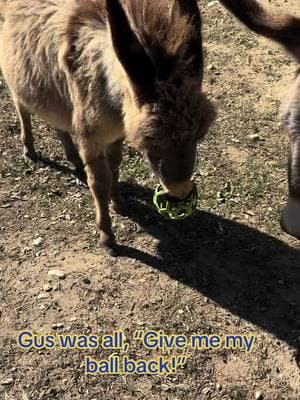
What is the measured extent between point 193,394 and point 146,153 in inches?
73.0

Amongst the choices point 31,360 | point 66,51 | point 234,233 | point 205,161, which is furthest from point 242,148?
point 31,360

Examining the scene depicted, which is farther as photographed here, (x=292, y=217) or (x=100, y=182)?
(x=100, y=182)

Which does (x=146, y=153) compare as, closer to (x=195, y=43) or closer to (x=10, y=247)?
(x=195, y=43)

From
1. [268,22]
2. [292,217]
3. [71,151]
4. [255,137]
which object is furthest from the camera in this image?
[255,137]

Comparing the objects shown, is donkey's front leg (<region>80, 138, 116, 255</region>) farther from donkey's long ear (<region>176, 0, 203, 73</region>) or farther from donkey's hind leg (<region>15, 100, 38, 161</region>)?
donkey's hind leg (<region>15, 100, 38, 161</region>)

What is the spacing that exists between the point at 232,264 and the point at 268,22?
2.13 m

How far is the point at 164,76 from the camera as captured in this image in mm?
3234

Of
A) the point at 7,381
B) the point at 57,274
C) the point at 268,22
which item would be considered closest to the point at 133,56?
the point at 268,22

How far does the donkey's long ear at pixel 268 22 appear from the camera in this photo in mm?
3581

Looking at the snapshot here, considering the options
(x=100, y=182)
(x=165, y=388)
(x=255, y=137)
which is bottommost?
Result: (x=165, y=388)

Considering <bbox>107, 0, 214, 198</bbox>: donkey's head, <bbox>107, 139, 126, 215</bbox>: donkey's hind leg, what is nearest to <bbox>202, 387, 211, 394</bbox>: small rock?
<bbox>107, 0, 214, 198</bbox>: donkey's head

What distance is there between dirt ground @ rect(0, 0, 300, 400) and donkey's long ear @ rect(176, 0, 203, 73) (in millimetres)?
2012

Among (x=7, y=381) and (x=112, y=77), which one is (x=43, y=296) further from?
(x=112, y=77)

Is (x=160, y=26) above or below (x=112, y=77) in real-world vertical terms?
above
